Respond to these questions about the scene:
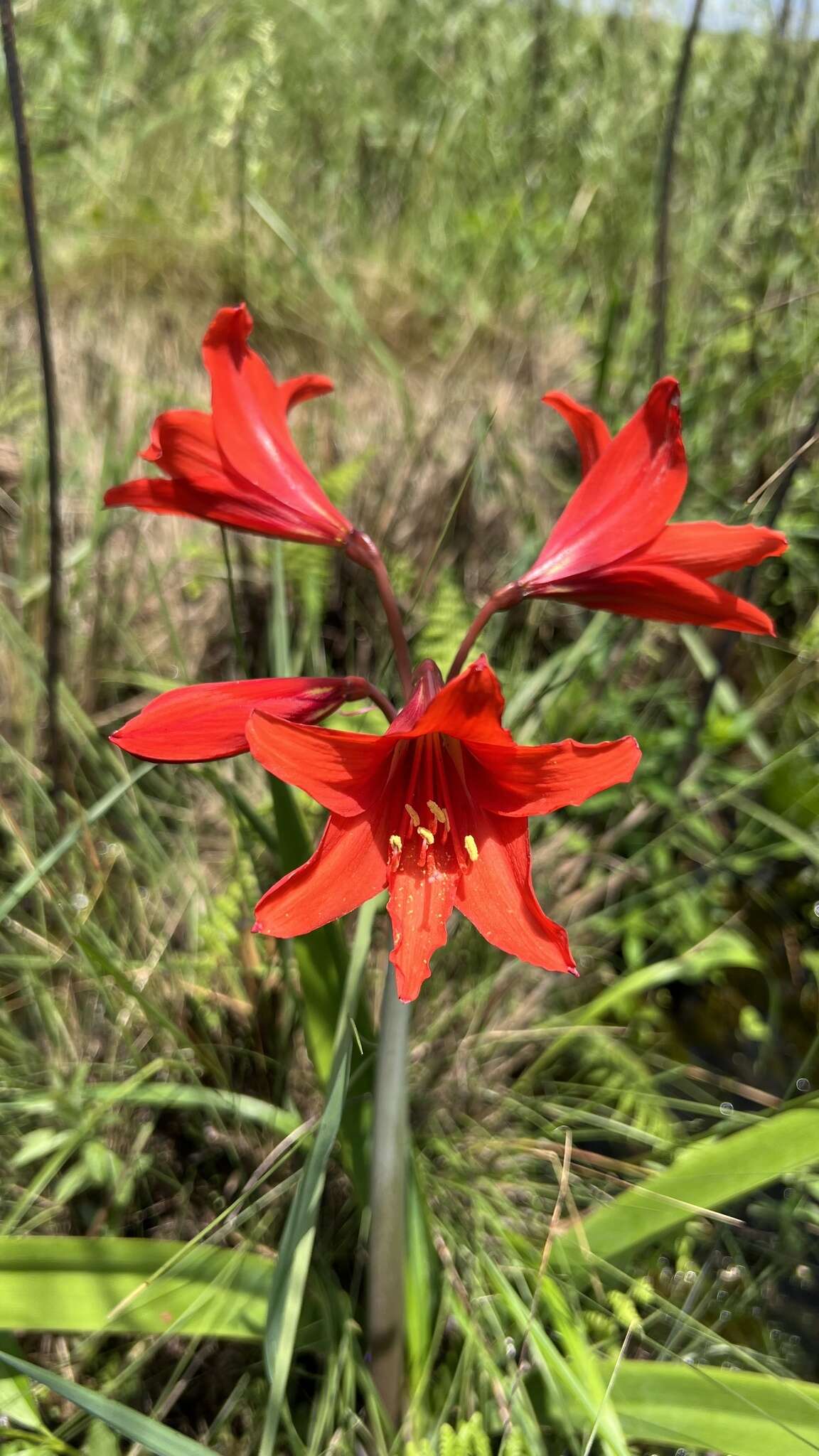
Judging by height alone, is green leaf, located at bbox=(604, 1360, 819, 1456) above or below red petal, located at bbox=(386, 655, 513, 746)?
below

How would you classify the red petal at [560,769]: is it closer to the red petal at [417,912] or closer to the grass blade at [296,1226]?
the red petal at [417,912]

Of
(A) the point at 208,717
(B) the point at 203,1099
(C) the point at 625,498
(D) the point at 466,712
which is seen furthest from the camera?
(B) the point at 203,1099

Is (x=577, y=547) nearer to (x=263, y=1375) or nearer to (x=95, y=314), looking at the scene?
(x=263, y=1375)

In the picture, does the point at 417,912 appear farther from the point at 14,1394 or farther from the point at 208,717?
the point at 14,1394

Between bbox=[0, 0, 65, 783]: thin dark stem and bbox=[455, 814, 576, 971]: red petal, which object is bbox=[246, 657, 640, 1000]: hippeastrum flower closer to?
bbox=[455, 814, 576, 971]: red petal

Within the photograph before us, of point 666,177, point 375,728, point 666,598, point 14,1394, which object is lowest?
point 14,1394

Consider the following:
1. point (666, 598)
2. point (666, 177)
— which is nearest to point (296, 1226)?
point (666, 598)

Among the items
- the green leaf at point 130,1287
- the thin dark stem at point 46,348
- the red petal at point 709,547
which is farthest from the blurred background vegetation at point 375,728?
the red petal at point 709,547

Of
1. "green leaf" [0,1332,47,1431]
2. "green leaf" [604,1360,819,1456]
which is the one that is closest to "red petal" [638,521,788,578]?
"green leaf" [604,1360,819,1456]
